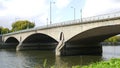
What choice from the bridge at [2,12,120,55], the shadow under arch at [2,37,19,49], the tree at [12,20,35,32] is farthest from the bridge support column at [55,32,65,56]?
the tree at [12,20,35,32]

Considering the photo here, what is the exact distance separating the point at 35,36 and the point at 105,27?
3781cm

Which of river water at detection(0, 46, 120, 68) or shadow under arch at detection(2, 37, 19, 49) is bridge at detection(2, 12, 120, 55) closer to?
river water at detection(0, 46, 120, 68)

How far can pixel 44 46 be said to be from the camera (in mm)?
84188

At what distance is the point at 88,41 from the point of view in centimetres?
5747

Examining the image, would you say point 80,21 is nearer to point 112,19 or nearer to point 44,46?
point 112,19

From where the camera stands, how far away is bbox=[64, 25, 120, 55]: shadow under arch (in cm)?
4788

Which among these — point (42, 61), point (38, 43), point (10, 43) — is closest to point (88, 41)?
point (42, 61)

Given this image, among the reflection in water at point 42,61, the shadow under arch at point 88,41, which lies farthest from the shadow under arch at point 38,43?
the reflection in water at point 42,61

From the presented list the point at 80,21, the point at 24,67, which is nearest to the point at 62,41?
the point at 80,21

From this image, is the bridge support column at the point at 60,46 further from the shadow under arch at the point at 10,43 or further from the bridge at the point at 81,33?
the shadow under arch at the point at 10,43

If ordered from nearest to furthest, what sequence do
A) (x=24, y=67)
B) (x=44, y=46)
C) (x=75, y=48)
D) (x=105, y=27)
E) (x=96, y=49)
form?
(x=24, y=67), (x=105, y=27), (x=75, y=48), (x=96, y=49), (x=44, y=46)

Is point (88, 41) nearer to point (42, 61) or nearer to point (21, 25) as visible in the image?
point (42, 61)

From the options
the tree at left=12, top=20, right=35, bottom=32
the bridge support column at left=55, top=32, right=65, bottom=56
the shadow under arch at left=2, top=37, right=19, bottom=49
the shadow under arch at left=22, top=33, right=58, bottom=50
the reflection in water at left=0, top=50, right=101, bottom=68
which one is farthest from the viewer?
the tree at left=12, top=20, right=35, bottom=32

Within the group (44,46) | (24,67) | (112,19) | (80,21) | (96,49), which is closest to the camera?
(24,67)
